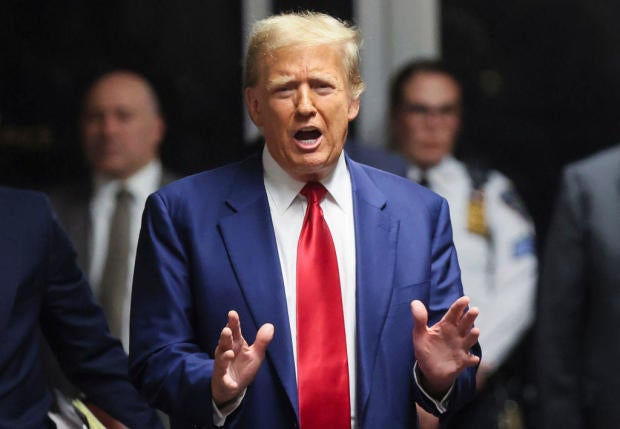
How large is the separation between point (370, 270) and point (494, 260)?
2077 millimetres

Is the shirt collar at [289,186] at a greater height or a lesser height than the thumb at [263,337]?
greater

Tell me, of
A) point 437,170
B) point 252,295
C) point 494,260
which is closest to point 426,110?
point 437,170

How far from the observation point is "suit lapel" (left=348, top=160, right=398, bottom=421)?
304 cm

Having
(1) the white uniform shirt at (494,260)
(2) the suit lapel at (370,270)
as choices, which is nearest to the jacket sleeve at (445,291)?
(2) the suit lapel at (370,270)

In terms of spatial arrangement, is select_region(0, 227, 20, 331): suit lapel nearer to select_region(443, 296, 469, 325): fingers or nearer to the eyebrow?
the eyebrow

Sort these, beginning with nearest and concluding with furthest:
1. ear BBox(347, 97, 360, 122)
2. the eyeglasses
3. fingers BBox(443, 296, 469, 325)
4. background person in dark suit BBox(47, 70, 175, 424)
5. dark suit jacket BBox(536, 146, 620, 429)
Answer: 1. fingers BBox(443, 296, 469, 325)
2. ear BBox(347, 97, 360, 122)
3. dark suit jacket BBox(536, 146, 620, 429)
4. background person in dark suit BBox(47, 70, 175, 424)
5. the eyeglasses

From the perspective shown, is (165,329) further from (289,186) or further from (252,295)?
(289,186)

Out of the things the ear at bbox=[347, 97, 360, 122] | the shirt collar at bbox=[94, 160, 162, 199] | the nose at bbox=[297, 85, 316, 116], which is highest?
the nose at bbox=[297, 85, 316, 116]

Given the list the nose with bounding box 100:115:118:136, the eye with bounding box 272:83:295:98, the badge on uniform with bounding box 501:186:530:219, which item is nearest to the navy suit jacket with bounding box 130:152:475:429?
the eye with bounding box 272:83:295:98

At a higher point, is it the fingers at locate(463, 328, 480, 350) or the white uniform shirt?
the fingers at locate(463, 328, 480, 350)

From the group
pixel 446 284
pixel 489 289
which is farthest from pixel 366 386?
pixel 489 289

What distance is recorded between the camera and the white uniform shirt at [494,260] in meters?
5.07

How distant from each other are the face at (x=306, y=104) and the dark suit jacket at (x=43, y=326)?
732 millimetres

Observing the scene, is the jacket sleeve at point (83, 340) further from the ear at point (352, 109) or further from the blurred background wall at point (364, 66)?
the blurred background wall at point (364, 66)
